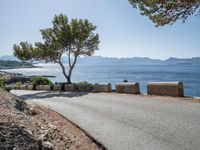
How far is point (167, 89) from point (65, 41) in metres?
24.6

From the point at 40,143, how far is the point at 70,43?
36.0 meters

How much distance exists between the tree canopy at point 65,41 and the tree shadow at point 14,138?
35.5 metres

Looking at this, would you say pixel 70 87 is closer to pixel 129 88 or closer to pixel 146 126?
pixel 129 88

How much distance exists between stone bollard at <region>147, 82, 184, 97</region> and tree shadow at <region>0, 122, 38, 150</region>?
43.3 feet

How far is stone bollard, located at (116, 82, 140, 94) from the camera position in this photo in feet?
71.1

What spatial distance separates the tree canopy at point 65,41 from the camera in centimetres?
4058

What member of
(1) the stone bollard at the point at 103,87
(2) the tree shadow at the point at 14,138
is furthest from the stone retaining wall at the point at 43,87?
(2) the tree shadow at the point at 14,138

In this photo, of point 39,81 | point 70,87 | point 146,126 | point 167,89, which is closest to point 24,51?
point 39,81

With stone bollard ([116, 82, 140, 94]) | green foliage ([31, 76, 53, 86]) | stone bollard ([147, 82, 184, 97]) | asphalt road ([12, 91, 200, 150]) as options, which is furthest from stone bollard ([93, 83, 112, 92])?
green foliage ([31, 76, 53, 86])

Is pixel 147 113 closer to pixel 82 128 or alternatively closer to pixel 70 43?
pixel 82 128

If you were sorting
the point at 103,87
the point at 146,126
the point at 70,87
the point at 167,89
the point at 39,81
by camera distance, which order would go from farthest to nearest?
the point at 39,81 → the point at 70,87 → the point at 103,87 → the point at 167,89 → the point at 146,126

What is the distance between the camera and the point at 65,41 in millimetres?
40906

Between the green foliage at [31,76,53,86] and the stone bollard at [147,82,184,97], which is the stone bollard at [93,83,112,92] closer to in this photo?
the stone bollard at [147,82,184,97]

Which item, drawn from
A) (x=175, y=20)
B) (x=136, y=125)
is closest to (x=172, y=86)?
(x=175, y=20)
